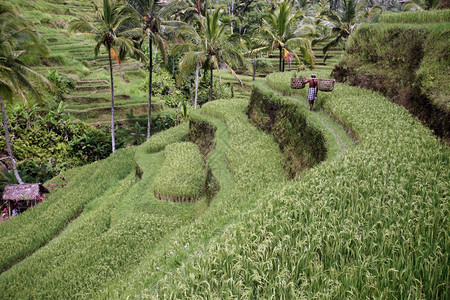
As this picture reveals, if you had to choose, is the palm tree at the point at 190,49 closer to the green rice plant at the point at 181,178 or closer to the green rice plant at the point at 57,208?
the green rice plant at the point at 181,178

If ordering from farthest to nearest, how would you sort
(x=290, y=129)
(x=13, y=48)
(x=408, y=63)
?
(x=13, y=48) < (x=290, y=129) < (x=408, y=63)

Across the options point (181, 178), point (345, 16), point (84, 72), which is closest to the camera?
point (181, 178)

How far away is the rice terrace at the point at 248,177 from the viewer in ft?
10.5

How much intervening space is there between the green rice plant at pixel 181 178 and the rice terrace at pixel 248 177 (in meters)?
0.07

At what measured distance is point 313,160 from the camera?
8.06 metres

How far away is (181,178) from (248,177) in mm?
3395

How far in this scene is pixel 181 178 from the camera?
10945mm

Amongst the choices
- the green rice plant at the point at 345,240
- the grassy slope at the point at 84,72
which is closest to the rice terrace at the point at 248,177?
the green rice plant at the point at 345,240

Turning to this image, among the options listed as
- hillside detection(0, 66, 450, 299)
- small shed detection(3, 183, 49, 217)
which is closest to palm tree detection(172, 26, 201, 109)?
hillside detection(0, 66, 450, 299)

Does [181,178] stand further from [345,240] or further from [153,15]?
[153,15]

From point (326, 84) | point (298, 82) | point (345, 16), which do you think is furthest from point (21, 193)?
point (345, 16)

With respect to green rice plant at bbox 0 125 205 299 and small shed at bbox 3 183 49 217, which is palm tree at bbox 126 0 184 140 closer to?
small shed at bbox 3 183 49 217

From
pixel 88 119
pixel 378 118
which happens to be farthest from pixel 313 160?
pixel 88 119

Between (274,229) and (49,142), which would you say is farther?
(49,142)
